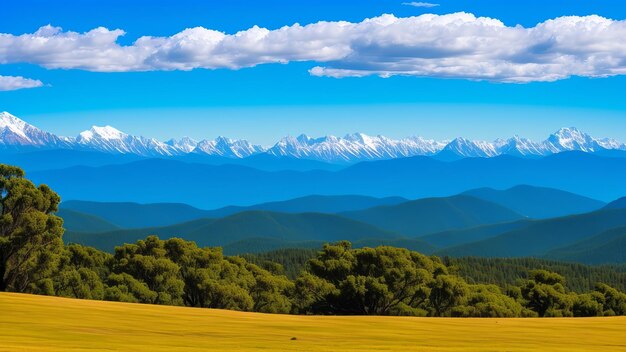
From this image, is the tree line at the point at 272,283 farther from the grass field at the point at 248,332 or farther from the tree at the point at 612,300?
the grass field at the point at 248,332

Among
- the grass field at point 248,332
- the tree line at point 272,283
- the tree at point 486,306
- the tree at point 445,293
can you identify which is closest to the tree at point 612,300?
the tree line at point 272,283

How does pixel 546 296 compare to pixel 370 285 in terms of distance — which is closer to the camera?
pixel 370 285

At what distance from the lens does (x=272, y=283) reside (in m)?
110

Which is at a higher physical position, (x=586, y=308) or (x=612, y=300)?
(x=612, y=300)

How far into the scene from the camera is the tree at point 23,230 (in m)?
79.4

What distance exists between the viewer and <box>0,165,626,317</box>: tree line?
9388cm

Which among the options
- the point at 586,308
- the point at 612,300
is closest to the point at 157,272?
the point at 586,308

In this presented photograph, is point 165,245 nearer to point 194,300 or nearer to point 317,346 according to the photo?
point 194,300

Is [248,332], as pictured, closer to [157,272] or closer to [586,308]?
[157,272]

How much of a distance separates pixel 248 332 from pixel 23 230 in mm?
41986

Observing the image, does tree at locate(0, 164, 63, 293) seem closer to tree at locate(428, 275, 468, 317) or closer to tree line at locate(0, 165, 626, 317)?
tree line at locate(0, 165, 626, 317)

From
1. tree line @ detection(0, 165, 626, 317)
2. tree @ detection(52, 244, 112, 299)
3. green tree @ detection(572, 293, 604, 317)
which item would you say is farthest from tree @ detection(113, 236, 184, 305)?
green tree @ detection(572, 293, 604, 317)

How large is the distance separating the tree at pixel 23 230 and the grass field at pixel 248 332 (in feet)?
68.8

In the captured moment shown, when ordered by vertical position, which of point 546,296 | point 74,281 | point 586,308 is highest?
point 546,296
